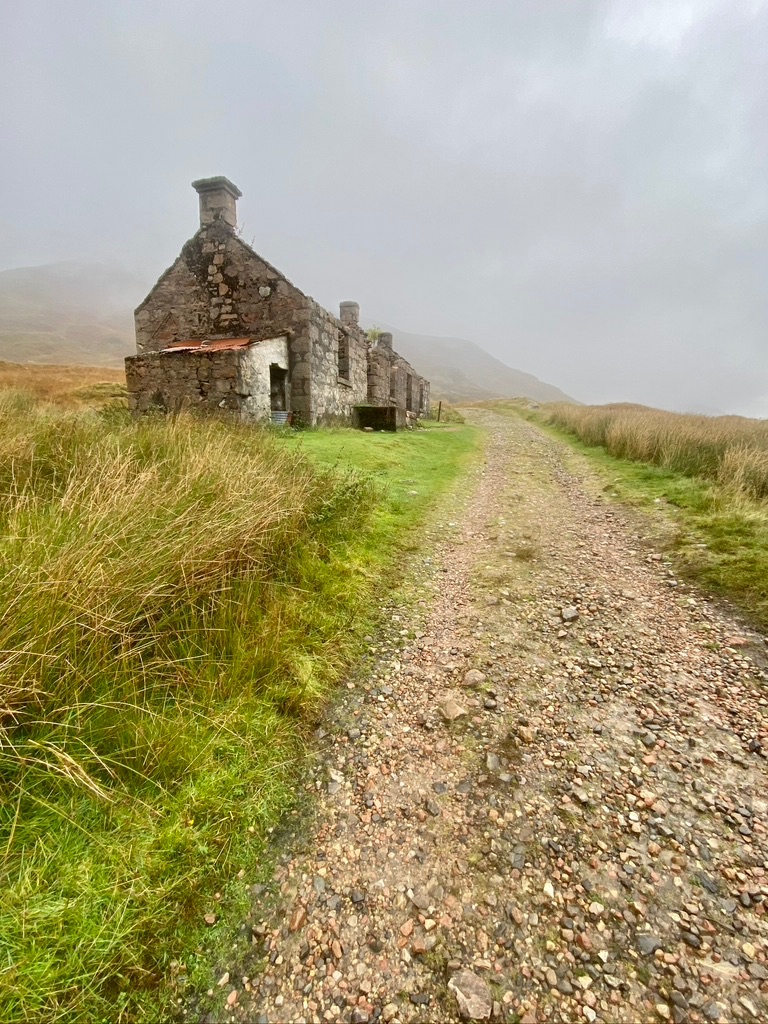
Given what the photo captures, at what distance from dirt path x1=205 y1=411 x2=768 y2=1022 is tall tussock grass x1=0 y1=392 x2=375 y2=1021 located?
345mm

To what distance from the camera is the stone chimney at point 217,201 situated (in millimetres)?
13352

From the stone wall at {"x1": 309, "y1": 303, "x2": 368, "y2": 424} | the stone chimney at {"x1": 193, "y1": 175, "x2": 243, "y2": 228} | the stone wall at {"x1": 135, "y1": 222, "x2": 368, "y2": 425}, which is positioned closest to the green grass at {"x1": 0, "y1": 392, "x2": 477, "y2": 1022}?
→ the stone wall at {"x1": 135, "y1": 222, "x2": 368, "y2": 425}

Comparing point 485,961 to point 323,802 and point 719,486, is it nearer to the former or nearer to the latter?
point 323,802

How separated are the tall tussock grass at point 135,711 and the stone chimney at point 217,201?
42.6 feet

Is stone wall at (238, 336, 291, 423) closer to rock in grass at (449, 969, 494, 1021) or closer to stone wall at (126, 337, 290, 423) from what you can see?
stone wall at (126, 337, 290, 423)

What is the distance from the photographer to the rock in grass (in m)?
1.47

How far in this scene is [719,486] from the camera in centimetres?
707

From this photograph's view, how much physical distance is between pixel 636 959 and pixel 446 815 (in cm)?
85

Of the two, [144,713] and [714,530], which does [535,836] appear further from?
[714,530]

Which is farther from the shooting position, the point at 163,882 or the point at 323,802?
the point at 323,802

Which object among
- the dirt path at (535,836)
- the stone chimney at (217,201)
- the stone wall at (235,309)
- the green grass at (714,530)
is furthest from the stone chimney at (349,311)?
the dirt path at (535,836)

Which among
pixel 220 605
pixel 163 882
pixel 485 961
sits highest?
pixel 220 605

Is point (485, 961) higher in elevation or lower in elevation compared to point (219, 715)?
lower

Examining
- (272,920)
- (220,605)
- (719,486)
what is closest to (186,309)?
(220,605)
